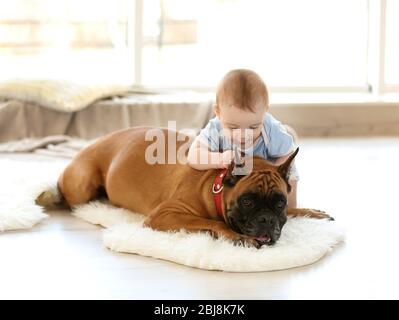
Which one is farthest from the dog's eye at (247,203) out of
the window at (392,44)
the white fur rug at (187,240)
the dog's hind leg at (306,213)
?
the window at (392,44)

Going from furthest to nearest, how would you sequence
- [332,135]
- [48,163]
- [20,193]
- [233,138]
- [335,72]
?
[335,72] < [332,135] < [48,163] < [20,193] < [233,138]

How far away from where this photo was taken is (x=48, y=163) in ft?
11.0

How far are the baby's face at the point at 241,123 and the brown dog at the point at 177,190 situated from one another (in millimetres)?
85

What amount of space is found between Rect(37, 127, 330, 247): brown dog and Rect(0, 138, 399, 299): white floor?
0.12 meters

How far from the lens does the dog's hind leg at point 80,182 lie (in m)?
2.54

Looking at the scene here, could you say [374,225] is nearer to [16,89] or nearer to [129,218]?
[129,218]

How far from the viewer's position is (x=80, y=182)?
2.55 m

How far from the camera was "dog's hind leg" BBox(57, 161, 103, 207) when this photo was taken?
100 inches

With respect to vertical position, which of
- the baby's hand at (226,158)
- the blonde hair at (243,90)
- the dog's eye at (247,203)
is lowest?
the dog's eye at (247,203)

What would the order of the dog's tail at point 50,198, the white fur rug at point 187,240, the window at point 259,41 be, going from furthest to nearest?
the window at point 259,41, the dog's tail at point 50,198, the white fur rug at point 187,240

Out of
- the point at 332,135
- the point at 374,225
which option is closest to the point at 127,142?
the point at 374,225

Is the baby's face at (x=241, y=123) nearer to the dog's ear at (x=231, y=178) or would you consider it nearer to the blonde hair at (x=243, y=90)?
the blonde hair at (x=243, y=90)

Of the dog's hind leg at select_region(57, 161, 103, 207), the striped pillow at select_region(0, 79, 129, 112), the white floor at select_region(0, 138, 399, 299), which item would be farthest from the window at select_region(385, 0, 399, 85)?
the dog's hind leg at select_region(57, 161, 103, 207)

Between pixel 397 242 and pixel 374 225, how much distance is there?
0.64 ft
